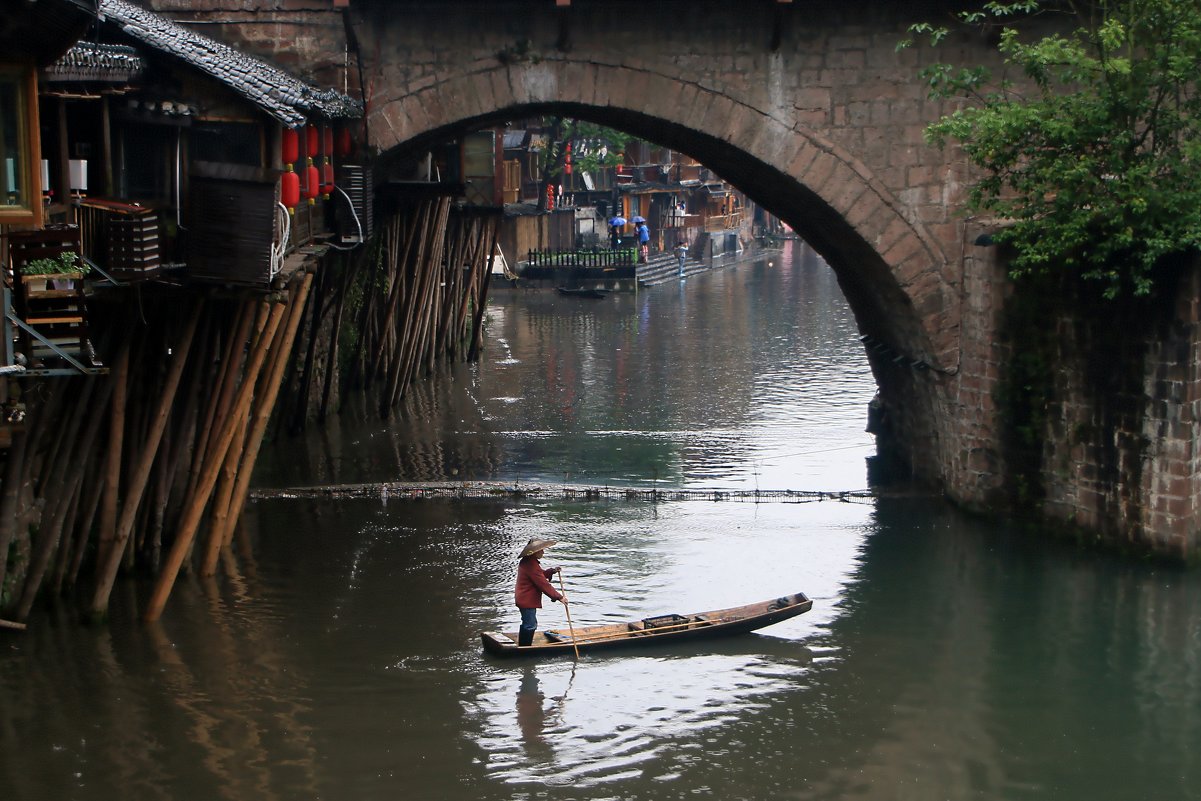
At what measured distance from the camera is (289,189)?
16609 mm

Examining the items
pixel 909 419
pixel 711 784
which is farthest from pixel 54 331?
pixel 909 419

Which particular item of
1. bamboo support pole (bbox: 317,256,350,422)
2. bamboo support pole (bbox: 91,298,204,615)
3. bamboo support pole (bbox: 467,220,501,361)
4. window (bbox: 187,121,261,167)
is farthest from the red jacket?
bamboo support pole (bbox: 467,220,501,361)

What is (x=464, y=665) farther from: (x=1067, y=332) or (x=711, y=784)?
(x=1067, y=332)

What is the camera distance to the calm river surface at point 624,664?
1210 cm

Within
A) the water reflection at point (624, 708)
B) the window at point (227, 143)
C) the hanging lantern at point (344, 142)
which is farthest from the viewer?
the hanging lantern at point (344, 142)

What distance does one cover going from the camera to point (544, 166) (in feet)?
172

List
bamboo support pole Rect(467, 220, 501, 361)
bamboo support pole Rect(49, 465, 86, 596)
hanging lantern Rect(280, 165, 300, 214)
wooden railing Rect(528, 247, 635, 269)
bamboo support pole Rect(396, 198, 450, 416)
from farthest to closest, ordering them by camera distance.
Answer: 1. wooden railing Rect(528, 247, 635, 269)
2. bamboo support pole Rect(467, 220, 501, 361)
3. bamboo support pole Rect(396, 198, 450, 416)
4. hanging lantern Rect(280, 165, 300, 214)
5. bamboo support pole Rect(49, 465, 86, 596)

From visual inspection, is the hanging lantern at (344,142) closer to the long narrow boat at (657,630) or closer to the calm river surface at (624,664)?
the calm river surface at (624,664)

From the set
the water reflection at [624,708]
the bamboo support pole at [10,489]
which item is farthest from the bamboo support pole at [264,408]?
the water reflection at [624,708]

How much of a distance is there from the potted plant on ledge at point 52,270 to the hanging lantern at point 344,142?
295 inches

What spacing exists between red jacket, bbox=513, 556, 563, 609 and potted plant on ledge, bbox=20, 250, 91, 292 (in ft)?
15.7

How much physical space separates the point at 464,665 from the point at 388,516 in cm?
581

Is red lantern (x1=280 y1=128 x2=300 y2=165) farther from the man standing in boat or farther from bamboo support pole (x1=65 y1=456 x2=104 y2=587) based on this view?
the man standing in boat

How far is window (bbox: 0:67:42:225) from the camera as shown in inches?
450
